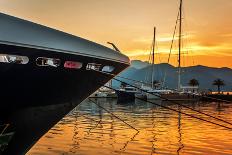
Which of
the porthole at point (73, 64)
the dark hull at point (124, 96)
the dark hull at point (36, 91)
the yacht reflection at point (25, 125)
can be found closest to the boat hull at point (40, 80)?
the dark hull at point (36, 91)

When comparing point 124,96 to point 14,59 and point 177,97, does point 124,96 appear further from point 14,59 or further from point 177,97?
point 14,59

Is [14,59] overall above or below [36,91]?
above

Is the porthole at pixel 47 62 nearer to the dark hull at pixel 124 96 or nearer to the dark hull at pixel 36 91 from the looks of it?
the dark hull at pixel 36 91

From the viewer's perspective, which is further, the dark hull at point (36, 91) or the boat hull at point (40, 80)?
the dark hull at point (36, 91)

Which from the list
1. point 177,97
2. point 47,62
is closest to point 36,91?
point 47,62

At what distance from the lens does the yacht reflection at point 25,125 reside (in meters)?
10.7

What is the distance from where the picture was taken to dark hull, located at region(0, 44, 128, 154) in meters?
9.54

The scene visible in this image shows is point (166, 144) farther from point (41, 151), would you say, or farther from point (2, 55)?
point (2, 55)

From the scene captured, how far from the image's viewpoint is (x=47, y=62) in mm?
9992

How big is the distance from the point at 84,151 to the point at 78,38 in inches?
454

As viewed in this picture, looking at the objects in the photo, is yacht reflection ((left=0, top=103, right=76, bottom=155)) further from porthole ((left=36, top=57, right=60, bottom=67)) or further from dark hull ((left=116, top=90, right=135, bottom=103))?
dark hull ((left=116, top=90, right=135, bottom=103))

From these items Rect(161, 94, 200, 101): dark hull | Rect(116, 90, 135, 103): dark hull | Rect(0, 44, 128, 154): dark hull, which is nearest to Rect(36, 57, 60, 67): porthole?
Rect(0, 44, 128, 154): dark hull

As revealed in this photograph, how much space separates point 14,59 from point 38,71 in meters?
0.92

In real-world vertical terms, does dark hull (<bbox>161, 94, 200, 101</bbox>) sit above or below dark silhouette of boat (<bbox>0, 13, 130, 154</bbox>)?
below
